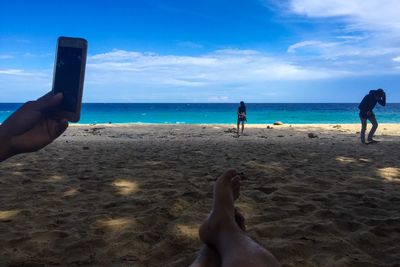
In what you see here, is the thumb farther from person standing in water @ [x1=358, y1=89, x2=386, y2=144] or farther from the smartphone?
person standing in water @ [x1=358, y1=89, x2=386, y2=144]

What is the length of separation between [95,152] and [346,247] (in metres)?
6.28

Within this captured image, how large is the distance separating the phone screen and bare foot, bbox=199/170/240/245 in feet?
3.60

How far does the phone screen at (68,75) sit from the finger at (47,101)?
0.04 metres

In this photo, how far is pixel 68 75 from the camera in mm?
2312

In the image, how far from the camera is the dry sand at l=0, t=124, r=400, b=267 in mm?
2709

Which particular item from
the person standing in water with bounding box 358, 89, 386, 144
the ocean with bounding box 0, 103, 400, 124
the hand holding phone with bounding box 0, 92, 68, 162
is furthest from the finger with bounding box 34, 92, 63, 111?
the ocean with bounding box 0, 103, 400, 124

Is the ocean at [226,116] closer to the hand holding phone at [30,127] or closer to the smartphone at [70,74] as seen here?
the smartphone at [70,74]

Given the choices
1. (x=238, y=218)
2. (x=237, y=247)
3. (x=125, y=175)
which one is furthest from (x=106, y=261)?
(x=125, y=175)

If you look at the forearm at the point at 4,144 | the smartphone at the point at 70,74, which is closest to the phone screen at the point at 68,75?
the smartphone at the point at 70,74

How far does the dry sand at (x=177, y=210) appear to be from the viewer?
2709 mm

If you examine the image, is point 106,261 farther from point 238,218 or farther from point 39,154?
point 39,154

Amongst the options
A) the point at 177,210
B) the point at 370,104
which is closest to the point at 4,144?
the point at 177,210

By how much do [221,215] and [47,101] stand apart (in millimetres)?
1291

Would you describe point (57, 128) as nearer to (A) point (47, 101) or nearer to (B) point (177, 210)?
(A) point (47, 101)
